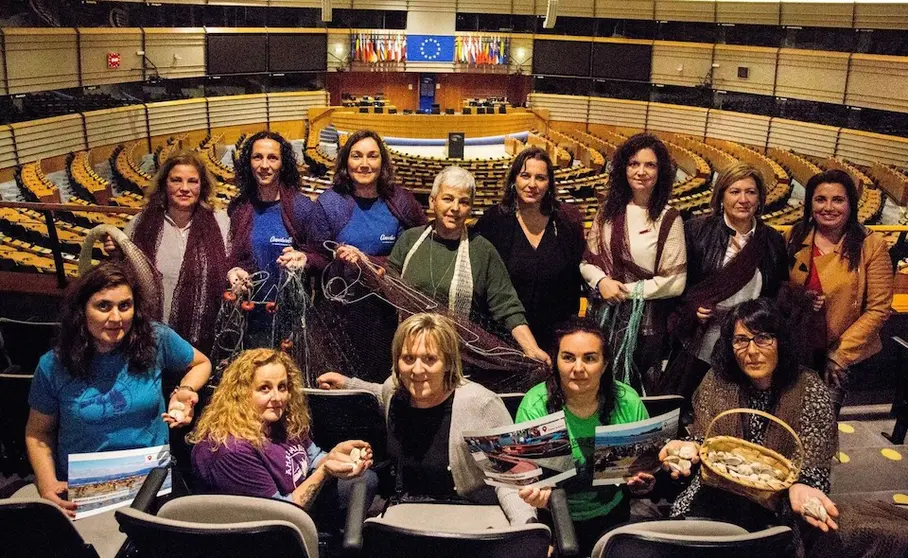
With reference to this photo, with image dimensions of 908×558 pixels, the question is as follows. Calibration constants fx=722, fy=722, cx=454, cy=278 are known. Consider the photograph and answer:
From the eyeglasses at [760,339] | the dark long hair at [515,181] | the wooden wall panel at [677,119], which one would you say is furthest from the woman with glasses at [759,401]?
the wooden wall panel at [677,119]

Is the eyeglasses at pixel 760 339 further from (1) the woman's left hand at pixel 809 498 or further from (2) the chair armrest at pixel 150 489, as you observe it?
(2) the chair armrest at pixel 150 489

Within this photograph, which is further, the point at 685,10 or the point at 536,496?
the point at 685,10

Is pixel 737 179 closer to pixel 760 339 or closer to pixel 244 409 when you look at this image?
pixel 760 339

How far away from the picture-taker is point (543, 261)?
141 inches

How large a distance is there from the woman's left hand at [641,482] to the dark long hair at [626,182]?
1345mm

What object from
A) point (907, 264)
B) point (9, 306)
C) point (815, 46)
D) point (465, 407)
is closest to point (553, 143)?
point (815, 46)

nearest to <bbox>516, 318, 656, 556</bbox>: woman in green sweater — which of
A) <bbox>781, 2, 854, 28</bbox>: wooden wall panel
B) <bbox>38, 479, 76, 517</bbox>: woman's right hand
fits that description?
<bbox>38, 479, 76, 517</bbox>: woman's right hand

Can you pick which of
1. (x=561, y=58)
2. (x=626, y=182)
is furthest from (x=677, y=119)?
(x=626, y=182)

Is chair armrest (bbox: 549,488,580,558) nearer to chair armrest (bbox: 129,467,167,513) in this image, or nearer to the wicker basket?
the wicker basket

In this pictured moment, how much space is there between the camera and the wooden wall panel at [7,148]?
14125 mm

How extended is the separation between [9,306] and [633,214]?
423cm

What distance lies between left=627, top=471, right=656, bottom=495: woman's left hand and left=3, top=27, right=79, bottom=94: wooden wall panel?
52.0 feet

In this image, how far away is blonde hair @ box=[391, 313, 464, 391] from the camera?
2686 mm

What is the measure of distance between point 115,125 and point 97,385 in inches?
647
